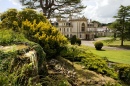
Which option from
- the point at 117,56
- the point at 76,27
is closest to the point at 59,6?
the point at 117,56

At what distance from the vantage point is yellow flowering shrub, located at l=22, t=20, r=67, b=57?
440 inches

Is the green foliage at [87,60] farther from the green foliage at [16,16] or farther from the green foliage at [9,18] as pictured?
the green foliage at [9,18]

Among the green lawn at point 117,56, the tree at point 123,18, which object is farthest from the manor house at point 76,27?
the green lawn at point 117,56

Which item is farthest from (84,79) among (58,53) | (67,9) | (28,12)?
(67,9)

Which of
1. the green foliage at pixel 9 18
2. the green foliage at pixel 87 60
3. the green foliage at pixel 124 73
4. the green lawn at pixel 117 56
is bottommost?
the green lawn at pixel 117 56

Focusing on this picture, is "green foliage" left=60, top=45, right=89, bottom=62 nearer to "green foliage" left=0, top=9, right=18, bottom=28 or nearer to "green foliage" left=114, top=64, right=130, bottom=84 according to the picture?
"green foliage" left=114, top=64, right=130, bottom=84

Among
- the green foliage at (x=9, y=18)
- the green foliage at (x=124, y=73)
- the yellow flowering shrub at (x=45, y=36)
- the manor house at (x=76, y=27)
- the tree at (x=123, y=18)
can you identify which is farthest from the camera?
the manor house at (x=76, y=27)

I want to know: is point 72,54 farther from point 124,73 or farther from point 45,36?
point 124,73

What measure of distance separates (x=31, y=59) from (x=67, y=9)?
23163mm

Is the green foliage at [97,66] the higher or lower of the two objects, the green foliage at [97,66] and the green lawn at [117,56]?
the higher

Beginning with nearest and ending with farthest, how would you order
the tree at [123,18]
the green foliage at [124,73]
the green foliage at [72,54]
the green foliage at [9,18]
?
the green foliage at [124,73] < the green foliage at [9,18] < the green foliage at [72,54] < the tree at [123,18]

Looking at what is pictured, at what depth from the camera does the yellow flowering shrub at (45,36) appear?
1116cm

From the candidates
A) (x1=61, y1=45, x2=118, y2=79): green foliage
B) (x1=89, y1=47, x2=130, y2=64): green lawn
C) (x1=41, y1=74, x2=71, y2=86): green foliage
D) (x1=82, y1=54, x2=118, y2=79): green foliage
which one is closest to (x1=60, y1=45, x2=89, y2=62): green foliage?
(x1=61, y1=45, x2=118, y2=79): green foliage

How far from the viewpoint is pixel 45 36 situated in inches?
447
